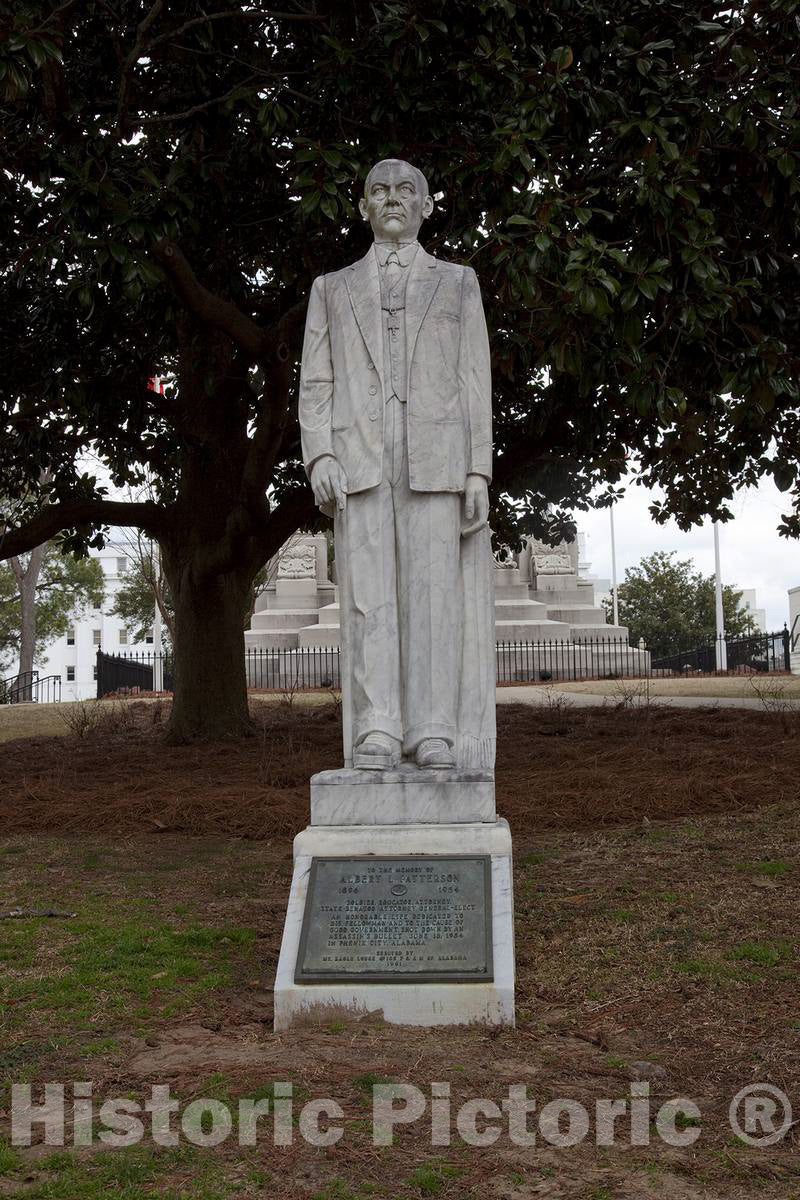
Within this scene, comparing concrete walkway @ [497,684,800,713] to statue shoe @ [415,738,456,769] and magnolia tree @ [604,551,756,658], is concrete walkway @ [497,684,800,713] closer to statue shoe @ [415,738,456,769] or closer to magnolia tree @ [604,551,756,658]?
statue shoe @ [415,738,456,769]

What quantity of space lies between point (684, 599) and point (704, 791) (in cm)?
4766

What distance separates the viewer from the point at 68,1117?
382 cm

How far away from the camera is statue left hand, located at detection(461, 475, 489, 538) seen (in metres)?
5.52

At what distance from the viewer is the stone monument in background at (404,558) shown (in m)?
5.08

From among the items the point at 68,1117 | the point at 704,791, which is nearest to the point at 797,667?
the point at 704,791

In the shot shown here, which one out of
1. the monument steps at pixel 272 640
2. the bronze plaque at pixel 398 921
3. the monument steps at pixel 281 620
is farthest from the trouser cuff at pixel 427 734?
the monument steps at pixel 281 620

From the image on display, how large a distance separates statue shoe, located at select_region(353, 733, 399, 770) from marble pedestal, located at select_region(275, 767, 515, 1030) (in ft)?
0.17

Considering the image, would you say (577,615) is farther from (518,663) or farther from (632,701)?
(632,701)

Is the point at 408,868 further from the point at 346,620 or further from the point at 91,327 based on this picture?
the point at 91,327

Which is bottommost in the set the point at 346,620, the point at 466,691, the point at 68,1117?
the point at 68,1117

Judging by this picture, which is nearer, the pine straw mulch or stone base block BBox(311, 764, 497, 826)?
stone base block BBox(311, 764, 497, 826)

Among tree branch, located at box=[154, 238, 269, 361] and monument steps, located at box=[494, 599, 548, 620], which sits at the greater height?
tree branch, located at box=[154, 238, 269, 361]

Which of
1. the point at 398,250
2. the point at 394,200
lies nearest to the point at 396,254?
the point at 398,250

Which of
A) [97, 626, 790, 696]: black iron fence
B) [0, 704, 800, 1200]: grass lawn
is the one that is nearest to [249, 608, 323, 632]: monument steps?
[97, 626, 790, 696]: black iron fence
